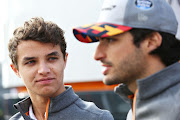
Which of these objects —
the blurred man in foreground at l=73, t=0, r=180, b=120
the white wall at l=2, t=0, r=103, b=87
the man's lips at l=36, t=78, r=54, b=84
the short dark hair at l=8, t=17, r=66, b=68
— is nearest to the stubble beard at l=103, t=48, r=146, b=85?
the blurred man in foreground at l=73, t=0, r=180, b=120

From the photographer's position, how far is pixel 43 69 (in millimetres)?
2469

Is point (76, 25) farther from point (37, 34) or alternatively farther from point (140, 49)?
point (140, 49)

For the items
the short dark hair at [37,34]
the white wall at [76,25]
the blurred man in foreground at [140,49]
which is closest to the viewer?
the blurred man in foreground at [140,49]

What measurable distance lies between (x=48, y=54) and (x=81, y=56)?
275 centimetres

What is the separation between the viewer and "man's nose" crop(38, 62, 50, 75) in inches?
97.0

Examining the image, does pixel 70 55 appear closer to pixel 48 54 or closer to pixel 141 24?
pixel 48 54

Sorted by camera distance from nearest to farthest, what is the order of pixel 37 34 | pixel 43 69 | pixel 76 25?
pixel 43 69 < pixel 37 34 < pixel 76 25

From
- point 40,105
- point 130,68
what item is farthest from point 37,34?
point 130,68

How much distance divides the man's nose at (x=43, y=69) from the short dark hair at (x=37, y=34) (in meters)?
0.20

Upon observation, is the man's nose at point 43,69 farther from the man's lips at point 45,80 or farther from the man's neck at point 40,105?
the man's neck at point 40,105

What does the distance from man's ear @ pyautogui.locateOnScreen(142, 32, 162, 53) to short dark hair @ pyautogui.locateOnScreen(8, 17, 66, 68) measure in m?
0.98

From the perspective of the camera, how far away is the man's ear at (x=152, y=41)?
1.83m

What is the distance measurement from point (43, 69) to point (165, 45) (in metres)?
1.00

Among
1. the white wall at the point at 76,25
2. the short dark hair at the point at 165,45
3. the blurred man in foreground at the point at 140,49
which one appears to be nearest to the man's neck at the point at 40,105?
the blurred man in foreground at the point at 140,49
